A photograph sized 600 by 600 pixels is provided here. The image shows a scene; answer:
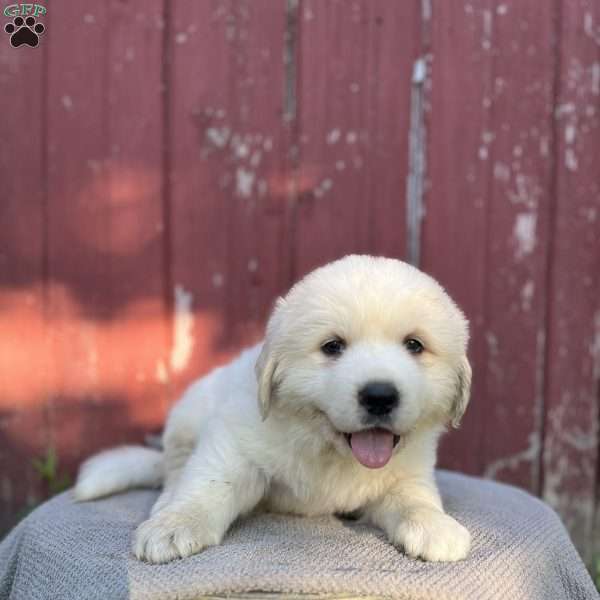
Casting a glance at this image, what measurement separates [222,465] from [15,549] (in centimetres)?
80

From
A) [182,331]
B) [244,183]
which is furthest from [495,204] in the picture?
[182,331]

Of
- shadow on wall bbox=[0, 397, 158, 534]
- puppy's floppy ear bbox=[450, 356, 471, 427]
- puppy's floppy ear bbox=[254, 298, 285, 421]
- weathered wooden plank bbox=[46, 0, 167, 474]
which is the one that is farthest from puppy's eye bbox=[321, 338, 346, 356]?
shadow on wall bbox=[0, 397, 158, 534]

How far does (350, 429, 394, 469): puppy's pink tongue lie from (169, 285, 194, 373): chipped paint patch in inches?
62.6

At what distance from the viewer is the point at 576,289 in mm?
3531

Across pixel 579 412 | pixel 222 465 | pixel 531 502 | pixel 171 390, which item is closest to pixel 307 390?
pixel 222 465

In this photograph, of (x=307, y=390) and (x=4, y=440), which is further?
(x=4, y=440)

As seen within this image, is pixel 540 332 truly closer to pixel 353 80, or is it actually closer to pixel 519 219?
pixel 519 219

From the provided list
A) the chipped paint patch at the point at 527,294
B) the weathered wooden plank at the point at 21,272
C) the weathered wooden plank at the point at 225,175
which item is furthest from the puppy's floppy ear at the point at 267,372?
the chipped paint patch at the point at 527,294

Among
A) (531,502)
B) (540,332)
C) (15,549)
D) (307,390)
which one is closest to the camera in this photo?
(307,390)

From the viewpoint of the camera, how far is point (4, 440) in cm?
331

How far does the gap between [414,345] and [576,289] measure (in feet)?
6.10

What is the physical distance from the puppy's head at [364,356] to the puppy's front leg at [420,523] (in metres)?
0.21

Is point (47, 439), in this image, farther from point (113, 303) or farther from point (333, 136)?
A: point (333, 136)

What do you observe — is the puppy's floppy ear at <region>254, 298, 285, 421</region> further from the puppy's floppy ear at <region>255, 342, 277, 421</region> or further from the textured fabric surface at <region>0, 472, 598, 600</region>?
the textured fabric surface at <region>0, 472, 598, 600</region>
